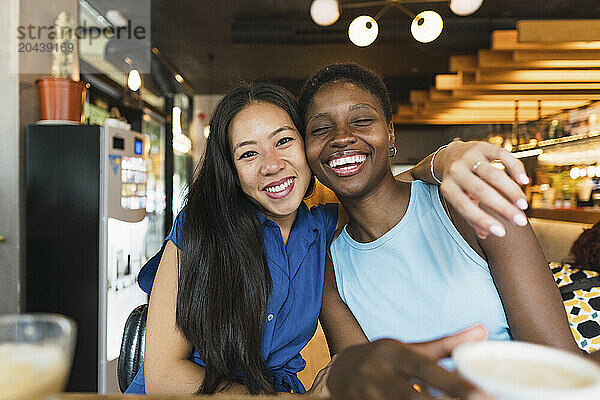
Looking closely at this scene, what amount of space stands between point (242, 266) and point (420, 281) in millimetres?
485

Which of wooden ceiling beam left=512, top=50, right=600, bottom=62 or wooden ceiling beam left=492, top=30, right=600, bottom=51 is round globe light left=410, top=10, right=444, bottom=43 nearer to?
wooden ceiling beam left=492, top=30, right=600, bottom=51

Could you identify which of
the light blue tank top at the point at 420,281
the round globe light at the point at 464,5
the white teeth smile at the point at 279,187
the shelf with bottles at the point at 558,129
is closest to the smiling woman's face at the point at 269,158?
the white teeth smile at the point at 279,187

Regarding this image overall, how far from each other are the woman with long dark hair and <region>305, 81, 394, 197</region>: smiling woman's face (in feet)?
0.23

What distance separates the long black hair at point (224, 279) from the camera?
135cm

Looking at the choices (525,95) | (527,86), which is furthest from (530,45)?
(525,95)

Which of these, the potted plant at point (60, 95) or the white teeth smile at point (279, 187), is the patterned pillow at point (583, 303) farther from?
the potted plant at point (60, 95)

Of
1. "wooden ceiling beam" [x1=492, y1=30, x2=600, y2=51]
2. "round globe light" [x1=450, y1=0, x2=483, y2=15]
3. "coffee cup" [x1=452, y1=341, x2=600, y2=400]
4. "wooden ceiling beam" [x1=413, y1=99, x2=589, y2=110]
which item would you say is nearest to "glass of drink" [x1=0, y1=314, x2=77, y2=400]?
"coffee cup" [x1=452, y1=341, x2=600, y2=400]

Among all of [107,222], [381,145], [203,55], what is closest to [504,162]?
[381,145]

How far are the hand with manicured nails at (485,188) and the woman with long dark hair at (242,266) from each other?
267 millimetres

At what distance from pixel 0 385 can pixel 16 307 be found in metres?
3.33

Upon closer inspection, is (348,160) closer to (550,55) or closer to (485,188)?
(485,188)

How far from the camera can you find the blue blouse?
56.3 inches

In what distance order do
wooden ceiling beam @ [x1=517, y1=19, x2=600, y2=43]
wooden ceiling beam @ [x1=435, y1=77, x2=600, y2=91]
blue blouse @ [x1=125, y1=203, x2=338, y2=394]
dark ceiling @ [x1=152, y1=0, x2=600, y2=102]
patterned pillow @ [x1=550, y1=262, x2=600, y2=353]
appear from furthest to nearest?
dark ceiling @ [x1=152, y1=0, x2=600, y2=102]
wooden ceiling beam @ [x1=435, y1=77, x2=600, y2=91]
wooden ceiling beam @ [x1=517, y1=19, x2=600, y2=43]
patterned pillow @ [x1=550, y1=262, x2=600, y2=353]
blue blouse @ [x1=125, y1=203, x2=338, y2=394]

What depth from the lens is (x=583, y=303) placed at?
6.96 ft
